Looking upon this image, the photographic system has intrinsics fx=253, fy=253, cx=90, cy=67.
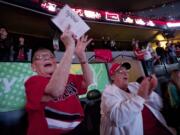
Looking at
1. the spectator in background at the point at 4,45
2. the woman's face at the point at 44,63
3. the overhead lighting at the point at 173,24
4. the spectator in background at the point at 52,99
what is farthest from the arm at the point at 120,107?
the overhead lighting at the point at 173,24

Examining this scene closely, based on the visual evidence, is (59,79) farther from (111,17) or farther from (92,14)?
(111,17)

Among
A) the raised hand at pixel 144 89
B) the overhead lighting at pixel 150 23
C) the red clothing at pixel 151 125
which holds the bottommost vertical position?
the red clothing at pixel 151 125

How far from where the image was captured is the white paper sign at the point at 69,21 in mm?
1553

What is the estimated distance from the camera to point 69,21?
5.18ft

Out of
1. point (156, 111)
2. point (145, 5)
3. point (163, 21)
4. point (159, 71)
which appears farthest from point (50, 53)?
point (145, 5)

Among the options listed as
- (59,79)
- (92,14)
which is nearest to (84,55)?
(59,79)

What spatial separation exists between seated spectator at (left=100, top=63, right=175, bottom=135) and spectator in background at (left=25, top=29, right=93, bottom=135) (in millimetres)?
553

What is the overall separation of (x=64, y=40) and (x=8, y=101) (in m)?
1.90

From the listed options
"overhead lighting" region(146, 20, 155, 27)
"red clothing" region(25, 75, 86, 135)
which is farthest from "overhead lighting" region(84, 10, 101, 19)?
"red clothing" region(25, 75, 86, 135)

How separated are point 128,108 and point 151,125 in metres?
0.85

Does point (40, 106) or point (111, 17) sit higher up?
point (111, 17)

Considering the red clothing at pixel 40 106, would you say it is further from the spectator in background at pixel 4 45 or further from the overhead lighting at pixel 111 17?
the overhead lighting at pixel 111 17

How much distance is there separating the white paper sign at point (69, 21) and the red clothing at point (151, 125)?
4.88ft

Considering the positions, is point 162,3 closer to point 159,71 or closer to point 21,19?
point 159,71
